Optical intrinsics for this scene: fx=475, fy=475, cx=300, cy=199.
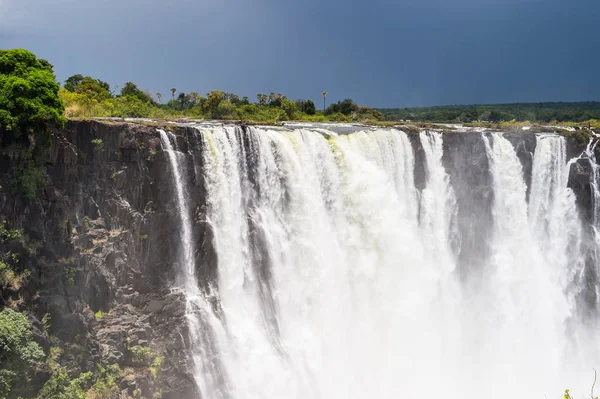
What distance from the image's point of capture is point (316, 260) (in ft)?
64.1

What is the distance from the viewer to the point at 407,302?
71.1ft

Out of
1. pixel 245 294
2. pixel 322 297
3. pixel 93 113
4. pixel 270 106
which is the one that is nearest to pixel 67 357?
pixel 245 294

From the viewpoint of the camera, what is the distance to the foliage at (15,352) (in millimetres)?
13328

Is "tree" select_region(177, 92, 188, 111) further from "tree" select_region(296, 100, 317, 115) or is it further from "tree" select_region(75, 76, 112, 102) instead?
"tree" select_region(75, 76, 112, 102)

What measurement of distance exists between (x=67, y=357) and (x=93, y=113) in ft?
38.5

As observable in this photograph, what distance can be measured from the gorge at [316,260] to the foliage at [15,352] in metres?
0.43

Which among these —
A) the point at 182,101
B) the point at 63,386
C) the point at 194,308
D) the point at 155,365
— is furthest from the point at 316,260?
the point at 182,101

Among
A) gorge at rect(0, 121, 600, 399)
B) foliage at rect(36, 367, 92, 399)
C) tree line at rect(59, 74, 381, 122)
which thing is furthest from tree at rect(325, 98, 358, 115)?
foliage at rect(36, 367, 92, 399)

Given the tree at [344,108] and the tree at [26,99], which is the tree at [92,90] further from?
the tree at [344,108]

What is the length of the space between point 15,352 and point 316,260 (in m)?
10.8

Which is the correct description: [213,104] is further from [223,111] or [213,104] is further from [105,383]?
[105,383]

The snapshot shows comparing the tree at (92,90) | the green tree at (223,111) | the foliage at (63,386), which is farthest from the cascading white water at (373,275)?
the green tree at (223,111)

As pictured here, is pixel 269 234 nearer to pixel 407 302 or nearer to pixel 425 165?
pixel 407 302

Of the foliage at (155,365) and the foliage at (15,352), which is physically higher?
the foliage at (15,352)
